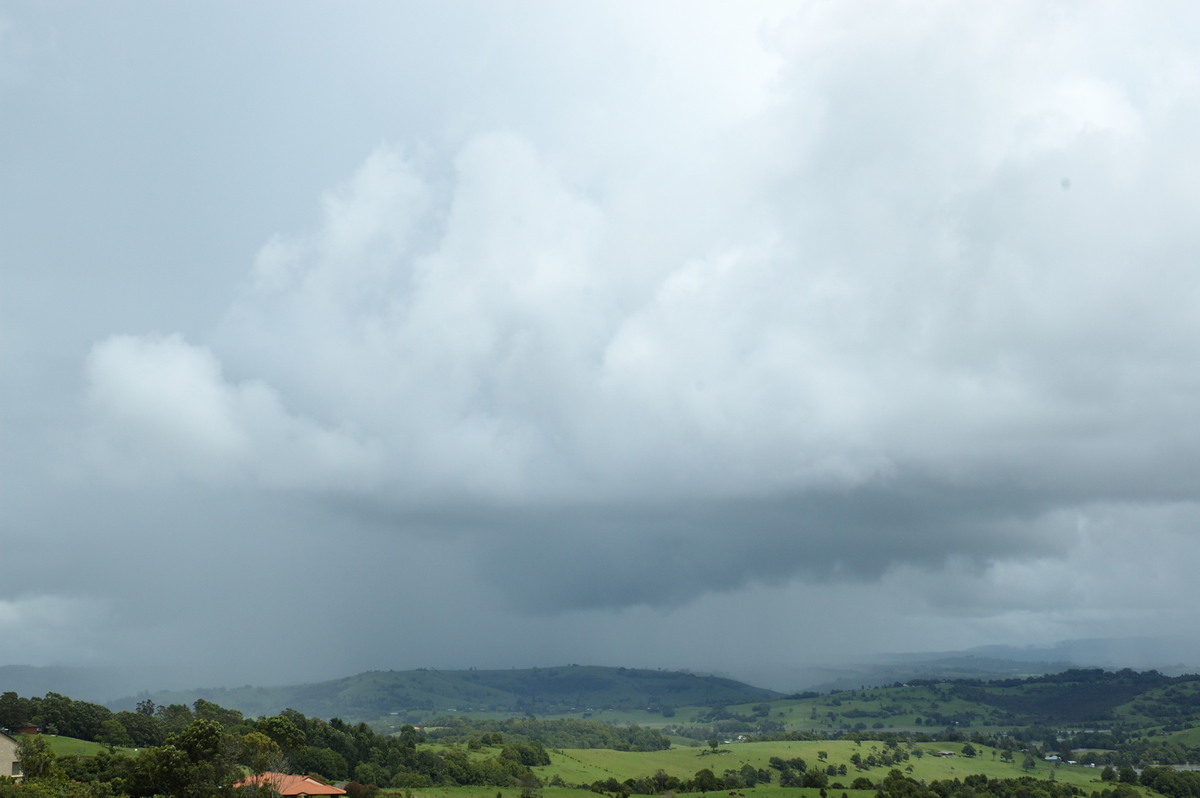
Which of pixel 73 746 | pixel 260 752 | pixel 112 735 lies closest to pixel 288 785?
pixel 260 752

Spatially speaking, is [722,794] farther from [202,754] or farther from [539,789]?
[202,754]

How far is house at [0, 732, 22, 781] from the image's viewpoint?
127062 millimetres

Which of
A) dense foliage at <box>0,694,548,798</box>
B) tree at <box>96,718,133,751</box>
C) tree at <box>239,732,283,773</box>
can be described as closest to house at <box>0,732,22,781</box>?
dense foliage at <box>0,694,548,798</box>

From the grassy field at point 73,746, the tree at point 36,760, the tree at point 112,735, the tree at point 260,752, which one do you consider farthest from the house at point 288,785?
the tree at point 112,735

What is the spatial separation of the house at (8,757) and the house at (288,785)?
32277mm

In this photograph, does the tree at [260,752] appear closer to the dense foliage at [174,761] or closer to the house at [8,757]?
the dense foliage at [174,761]

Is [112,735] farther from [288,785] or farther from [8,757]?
[288,785]

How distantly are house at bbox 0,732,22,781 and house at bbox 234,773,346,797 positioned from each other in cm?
3228

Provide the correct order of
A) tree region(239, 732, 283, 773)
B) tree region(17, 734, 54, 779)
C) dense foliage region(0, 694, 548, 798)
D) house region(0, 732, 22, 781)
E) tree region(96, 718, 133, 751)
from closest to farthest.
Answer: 1. dense foliage region(0, 694, 548, 798)
2. tree region(17, 734, 54, 779)
3. tree region(239, 732, 283, 773)
4. house region(0, 732, 22, 781)
5. tree region(96, 718, 133, 751)

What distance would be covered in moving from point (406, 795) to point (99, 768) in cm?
4915

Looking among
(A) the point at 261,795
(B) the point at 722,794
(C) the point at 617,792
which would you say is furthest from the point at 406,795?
(B) the point at 722,794

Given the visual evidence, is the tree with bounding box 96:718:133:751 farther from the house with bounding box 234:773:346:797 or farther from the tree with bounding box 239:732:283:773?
the tree with bounding box 239:732:283:773

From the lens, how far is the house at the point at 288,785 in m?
120

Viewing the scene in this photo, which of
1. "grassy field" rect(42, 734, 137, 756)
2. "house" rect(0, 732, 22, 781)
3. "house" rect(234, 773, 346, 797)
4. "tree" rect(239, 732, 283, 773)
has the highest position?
"tree" rect(239, 732, 283, 773)
